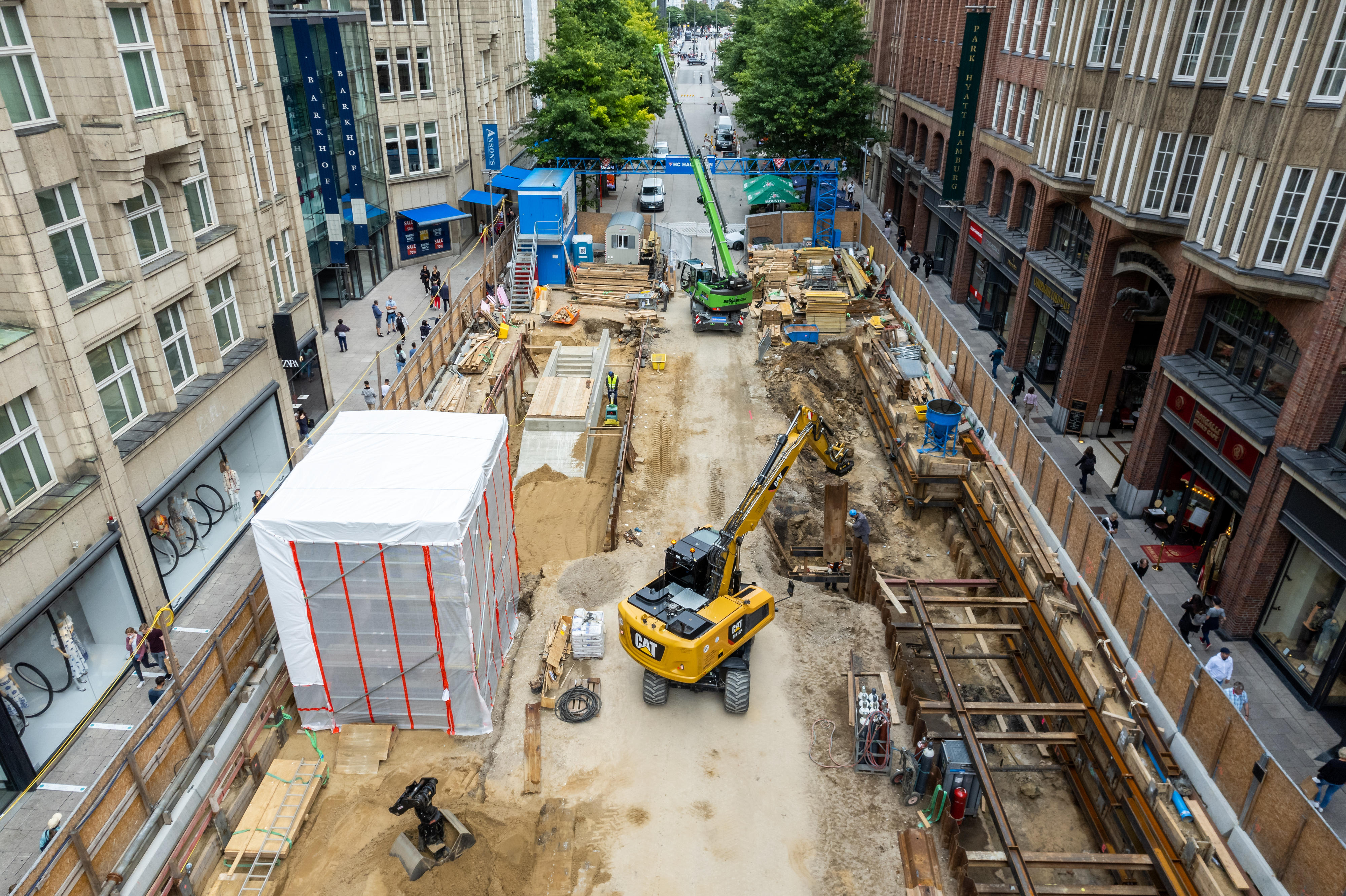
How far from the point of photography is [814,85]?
46406mm

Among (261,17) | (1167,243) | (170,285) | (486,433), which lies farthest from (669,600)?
(261,17)

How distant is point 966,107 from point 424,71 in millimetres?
26747

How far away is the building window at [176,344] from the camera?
64.2 ft

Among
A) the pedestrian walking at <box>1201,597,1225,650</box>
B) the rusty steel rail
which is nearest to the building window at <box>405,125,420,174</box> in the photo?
the rusty steel rail

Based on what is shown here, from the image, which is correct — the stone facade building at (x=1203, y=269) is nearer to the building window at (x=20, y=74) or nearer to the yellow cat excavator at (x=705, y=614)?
the yellow cat excavator at (x=705, y=614)

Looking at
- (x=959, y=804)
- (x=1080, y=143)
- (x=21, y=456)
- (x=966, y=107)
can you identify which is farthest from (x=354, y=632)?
(x=966, y=107)

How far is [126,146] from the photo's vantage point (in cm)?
1675

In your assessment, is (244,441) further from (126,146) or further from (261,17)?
(261,17)

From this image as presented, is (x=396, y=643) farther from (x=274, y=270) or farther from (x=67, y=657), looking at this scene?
(x=274, y=270)

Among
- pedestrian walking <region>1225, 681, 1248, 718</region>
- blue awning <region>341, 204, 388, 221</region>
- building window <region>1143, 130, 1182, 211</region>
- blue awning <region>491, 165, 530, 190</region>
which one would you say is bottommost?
pedestrian walking <region>1225, 681, 1248, 718</region>

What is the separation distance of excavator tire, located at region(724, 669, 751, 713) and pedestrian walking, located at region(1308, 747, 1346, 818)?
9.59 m

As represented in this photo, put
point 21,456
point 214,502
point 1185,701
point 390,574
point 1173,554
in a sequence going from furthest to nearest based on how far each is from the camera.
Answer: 1. point 214,502
2. point 1173,554
3. point 21,456
4. point 1185,701
5. point 390,574

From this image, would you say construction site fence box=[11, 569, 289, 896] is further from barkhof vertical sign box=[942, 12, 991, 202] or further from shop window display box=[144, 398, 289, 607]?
barkhof vertical sign box=[942, 12, 991, 202]

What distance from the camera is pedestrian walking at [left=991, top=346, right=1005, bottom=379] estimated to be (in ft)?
103
